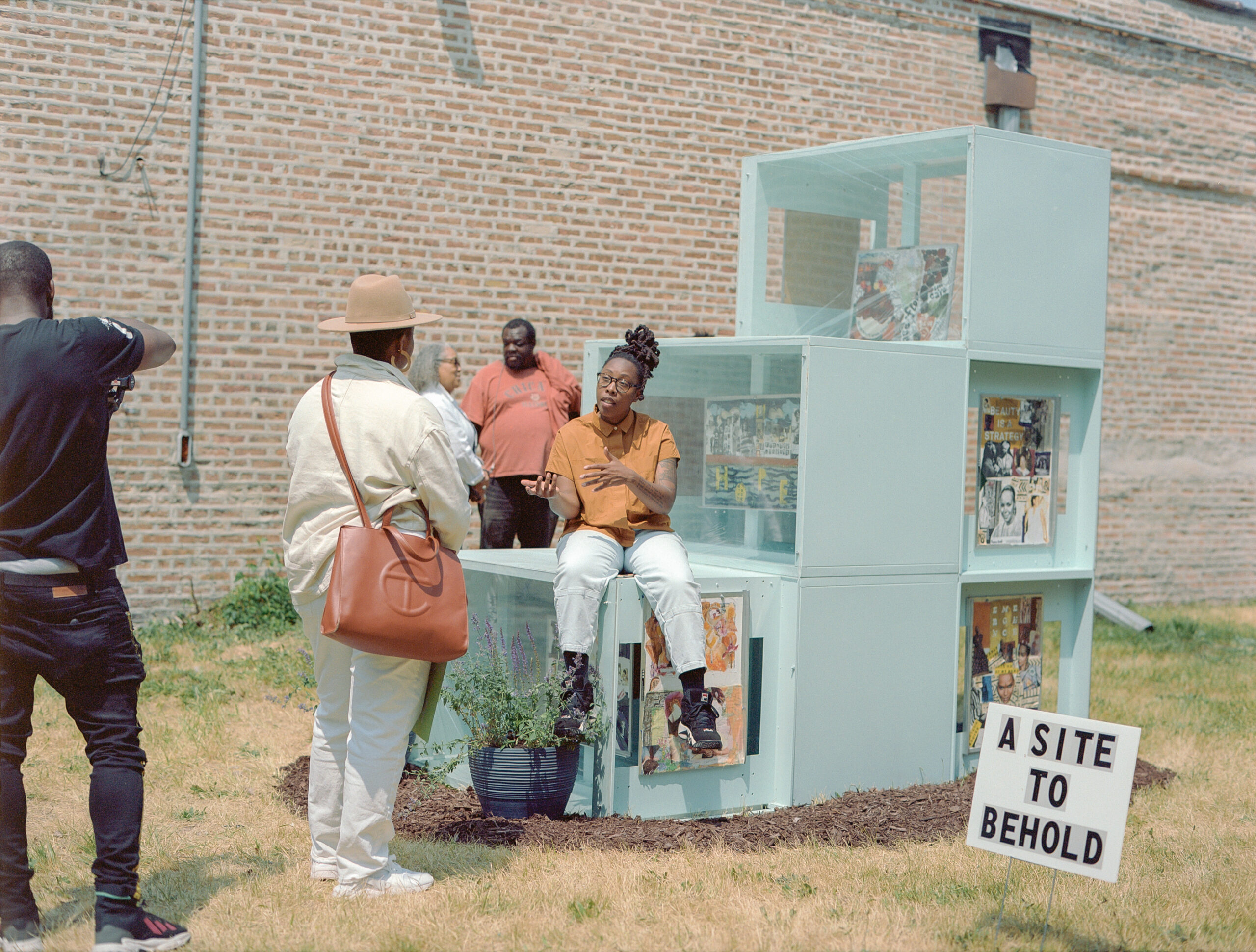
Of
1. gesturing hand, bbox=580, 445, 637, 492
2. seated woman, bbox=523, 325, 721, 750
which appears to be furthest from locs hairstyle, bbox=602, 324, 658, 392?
gesturing hand, bbox=580, 445, 637, 492

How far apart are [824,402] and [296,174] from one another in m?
5.36

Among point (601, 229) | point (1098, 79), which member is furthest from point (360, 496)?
point (1098, 79)

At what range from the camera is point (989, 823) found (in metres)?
4.14

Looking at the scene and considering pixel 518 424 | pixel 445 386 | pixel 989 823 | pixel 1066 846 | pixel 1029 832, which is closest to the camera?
pixel 1066 846

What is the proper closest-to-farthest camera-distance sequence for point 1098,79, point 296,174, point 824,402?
1. point 824,402
2. point 296,174
3. point 1098,79

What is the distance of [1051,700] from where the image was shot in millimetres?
7195

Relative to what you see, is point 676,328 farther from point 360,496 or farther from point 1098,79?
point 360,496

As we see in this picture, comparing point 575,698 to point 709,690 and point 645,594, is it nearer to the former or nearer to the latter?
point 645,594

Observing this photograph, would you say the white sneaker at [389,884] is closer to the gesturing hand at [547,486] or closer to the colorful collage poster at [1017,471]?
the gesturing hand at [547,486]

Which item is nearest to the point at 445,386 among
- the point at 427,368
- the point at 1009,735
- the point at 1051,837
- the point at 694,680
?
the point at 427,368

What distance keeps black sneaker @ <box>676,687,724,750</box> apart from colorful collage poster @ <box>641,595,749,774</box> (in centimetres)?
11

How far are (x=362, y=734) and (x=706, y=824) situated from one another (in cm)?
175

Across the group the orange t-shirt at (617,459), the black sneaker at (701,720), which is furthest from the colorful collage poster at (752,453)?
the black sneaker at (701,720)

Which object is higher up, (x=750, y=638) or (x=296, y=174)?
(x=296, y=174)
